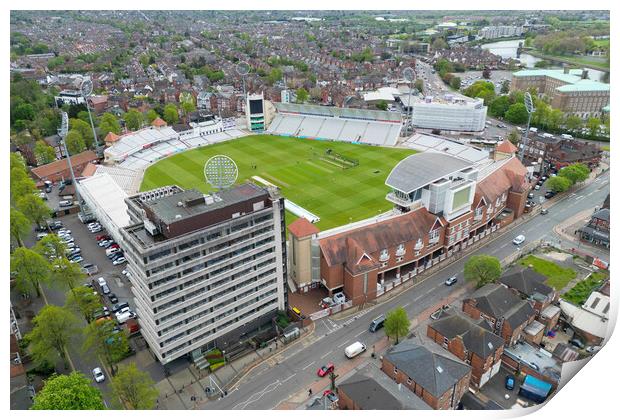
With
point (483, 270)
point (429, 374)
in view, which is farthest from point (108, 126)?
point (429, 374)

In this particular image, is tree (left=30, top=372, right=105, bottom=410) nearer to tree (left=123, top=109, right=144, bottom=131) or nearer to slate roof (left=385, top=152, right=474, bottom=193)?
slate roof (left=385, top=152, right=474, bottom=193)

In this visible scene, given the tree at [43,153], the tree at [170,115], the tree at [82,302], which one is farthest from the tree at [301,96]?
the tree at [82,302]

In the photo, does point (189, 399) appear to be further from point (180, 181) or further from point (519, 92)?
point (519, 92)

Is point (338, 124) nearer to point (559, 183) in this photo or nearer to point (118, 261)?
point (559, 183)

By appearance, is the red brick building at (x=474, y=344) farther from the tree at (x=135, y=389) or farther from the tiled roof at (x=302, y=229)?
the tree at (x=135, y=389)

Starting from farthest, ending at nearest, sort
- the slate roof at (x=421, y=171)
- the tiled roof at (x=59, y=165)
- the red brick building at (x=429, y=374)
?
1. the tiled roof at (x=59, y=165)
2. the slate roof at (x=421, y=171)
3. the red brick building at (x=429, y=374)

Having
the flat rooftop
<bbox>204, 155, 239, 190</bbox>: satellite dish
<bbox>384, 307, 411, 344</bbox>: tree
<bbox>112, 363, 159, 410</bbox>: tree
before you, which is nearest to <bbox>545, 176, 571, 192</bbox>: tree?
<bbox>384, 307, 411, 344</bbox>: tree
